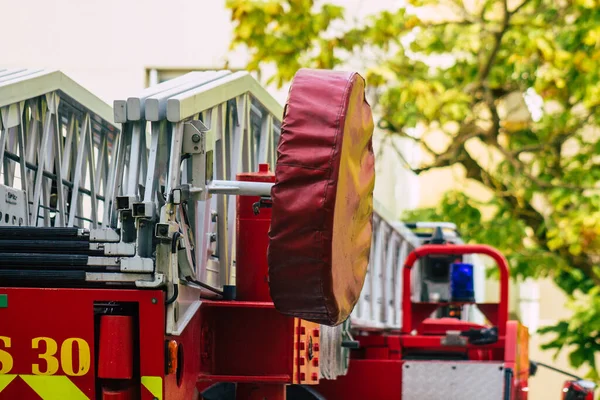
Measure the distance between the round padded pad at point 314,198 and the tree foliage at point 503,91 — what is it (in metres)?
7.58

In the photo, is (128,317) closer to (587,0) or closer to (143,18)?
(587,0)

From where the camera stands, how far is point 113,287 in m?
4.29

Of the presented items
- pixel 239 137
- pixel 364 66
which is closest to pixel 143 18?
pixel 364 66

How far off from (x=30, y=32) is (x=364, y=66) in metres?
4.23

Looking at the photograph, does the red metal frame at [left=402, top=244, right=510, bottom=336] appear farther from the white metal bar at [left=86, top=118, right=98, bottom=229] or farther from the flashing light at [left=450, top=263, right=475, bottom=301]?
the white metal bar at [left=86, top=118, right=98, bottom=229]

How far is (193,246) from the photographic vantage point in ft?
16.0

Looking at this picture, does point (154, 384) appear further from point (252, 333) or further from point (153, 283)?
point (252, 333)

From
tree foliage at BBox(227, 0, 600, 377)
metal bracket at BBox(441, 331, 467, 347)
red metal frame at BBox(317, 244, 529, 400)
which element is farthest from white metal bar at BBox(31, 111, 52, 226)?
tree foliage at BBox(227, 0, 600, 377)

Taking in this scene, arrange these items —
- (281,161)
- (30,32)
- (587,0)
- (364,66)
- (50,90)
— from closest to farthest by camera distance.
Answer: (281,161), (50,90), (587,0), (364,66), (30,32)

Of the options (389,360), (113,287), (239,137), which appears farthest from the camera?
(389,360)

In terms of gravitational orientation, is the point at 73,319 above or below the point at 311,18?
below

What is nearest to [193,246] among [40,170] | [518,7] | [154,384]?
[154,384]

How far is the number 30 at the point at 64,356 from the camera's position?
4195 millimetres

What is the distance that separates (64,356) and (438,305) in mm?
5374
